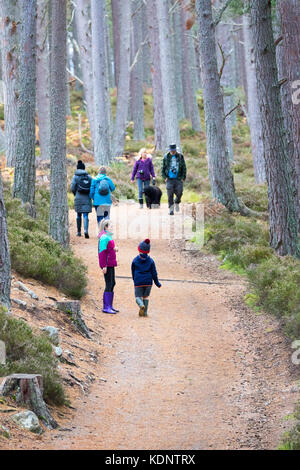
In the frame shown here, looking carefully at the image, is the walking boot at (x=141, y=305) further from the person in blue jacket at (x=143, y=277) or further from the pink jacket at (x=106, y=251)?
the pink jacket at (x=106, y=251)

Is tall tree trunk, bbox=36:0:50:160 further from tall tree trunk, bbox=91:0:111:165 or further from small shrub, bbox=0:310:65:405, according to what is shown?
small shrub, bbox=0:310:65:405

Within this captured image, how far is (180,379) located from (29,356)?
2138 mm

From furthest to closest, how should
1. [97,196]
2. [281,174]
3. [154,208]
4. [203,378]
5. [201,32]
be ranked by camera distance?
[154,208] → [201,32] → [97,196] → [281,174] → [203,378]

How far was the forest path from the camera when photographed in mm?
6543

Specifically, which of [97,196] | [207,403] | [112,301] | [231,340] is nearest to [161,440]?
[207,403]

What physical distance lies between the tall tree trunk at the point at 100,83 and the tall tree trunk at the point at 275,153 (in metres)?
13.9

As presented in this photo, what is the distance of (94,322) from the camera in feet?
35.4

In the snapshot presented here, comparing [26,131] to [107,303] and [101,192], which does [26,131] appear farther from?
[107,303]

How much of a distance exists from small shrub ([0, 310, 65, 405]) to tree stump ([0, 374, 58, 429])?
425 millimetres

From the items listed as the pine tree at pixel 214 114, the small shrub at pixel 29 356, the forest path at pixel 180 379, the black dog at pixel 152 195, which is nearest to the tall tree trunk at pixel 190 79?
the pine tree at pixel 214 114

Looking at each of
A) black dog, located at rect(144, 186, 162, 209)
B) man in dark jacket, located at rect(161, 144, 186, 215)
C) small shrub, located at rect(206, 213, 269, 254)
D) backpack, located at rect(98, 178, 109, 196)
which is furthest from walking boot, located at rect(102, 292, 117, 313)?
black dog, located at rect(144, 186, 162, 209)

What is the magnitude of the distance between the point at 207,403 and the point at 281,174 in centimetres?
661

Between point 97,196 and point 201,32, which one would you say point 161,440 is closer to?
point 97,196

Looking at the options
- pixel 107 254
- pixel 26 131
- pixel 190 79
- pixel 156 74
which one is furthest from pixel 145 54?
pixel 107 254
